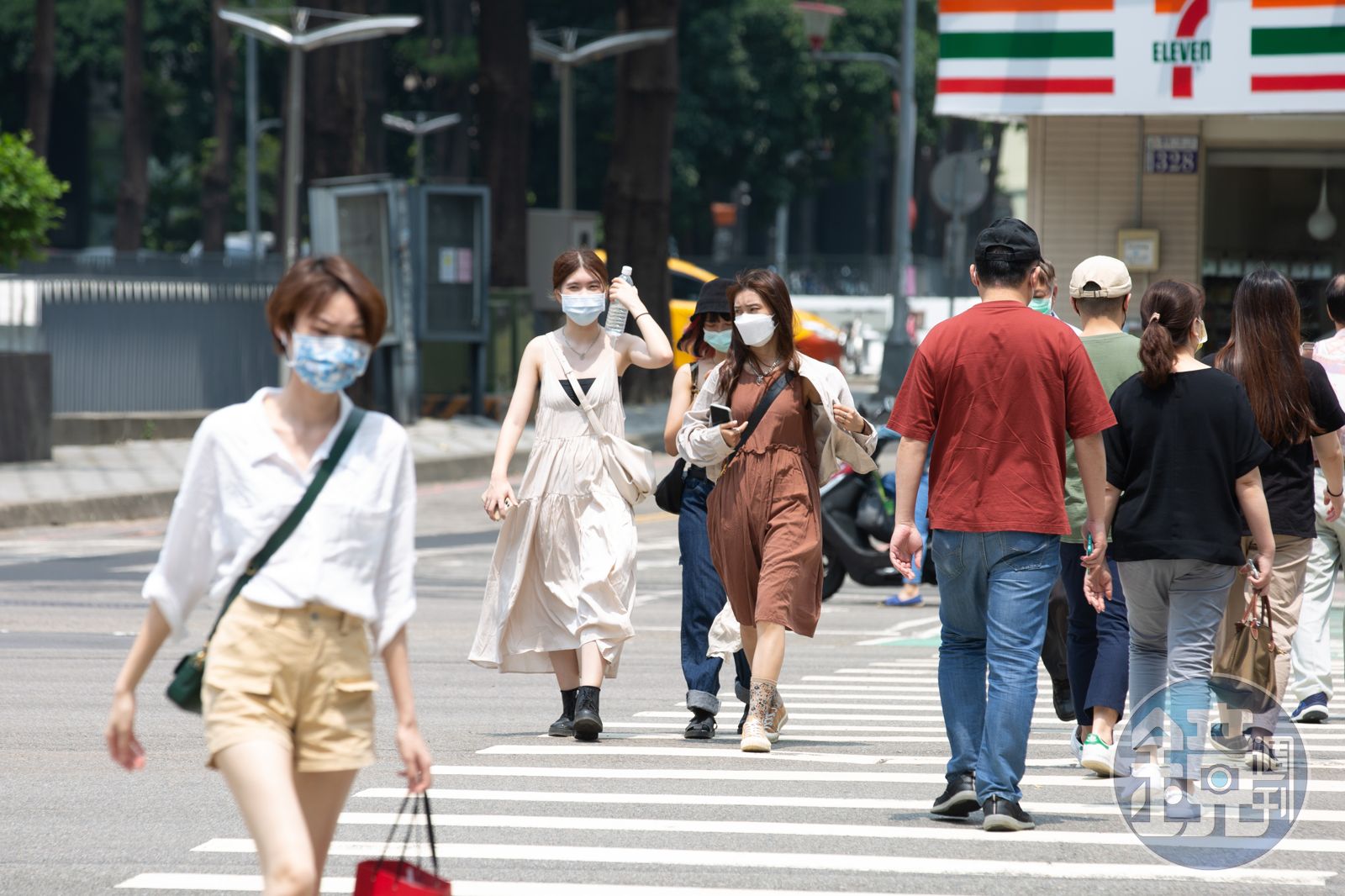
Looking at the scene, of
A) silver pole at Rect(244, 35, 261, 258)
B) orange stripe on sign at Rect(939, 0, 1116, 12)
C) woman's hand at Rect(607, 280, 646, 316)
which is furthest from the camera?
silver pole at Rect(244, 35, 261, 258)

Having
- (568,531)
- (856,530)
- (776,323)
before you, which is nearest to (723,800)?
(568,531)

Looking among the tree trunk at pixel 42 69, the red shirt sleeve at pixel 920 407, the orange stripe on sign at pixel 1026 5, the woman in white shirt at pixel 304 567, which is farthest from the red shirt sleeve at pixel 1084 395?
the tree trunk at pixel 42 69

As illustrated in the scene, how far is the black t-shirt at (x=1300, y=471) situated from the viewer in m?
7.36

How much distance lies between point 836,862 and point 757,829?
0.45 meters

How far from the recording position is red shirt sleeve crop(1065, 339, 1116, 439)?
6.13m

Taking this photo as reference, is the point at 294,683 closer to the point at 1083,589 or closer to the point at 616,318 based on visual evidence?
the point at 1083,589

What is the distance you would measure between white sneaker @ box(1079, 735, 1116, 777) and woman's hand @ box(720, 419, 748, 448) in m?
1.66

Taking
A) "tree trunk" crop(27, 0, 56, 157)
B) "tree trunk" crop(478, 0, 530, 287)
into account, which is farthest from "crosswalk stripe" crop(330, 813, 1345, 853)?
Answer: "tree trunk" crop(27, 0, 56, 157)

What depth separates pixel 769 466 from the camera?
7711 millimetres

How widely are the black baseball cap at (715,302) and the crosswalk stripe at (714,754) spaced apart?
169 centimetres

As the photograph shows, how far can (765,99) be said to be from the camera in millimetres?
51062

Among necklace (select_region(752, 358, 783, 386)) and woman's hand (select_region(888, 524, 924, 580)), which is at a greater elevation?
necklace (select_region(752, 358, 783, 386))

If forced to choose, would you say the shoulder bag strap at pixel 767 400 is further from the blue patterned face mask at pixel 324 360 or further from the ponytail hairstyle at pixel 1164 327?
the blue patterned face mask at pixel 324 360

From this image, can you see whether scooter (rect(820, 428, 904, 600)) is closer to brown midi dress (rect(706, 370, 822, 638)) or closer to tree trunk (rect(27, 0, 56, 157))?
brown midi dress (rect(706, 370, 822, 638))
